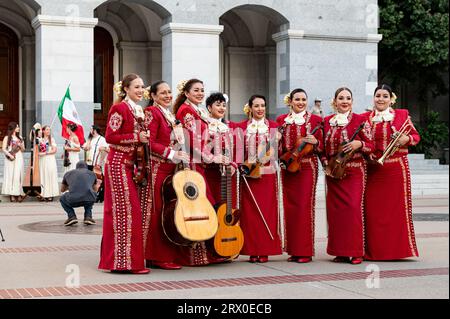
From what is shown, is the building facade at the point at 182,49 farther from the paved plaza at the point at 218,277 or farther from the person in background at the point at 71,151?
the paved plaza at the point at 218,277

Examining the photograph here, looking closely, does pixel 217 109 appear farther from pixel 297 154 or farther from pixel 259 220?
pixel 259 220

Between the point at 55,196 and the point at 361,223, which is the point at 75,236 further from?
the point at 55,196

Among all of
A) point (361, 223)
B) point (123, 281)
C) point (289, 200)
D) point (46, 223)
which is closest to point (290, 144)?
point (289, 200)

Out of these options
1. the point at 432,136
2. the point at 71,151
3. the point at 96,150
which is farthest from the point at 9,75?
the point at 432,136

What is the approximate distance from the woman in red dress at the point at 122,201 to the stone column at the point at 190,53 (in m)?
14.9

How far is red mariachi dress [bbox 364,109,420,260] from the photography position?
944cm

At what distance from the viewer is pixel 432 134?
1231 inches

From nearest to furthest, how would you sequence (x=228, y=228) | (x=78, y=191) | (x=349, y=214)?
(x=228, y=228) → (x=349, y=214) → (x=78, y=191)

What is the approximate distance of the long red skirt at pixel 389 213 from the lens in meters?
9.44

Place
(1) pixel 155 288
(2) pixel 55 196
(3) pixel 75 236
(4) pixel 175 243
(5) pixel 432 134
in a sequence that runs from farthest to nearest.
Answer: (5) pixel 432 134 → (2) pixel 55 196 → (3) pixel 75 236 → (4) pixel 175 243 → (1) pixel 155 288

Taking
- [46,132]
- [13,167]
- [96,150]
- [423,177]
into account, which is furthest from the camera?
[423,177]

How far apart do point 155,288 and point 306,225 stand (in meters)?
2.43

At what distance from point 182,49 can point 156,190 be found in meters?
15.1

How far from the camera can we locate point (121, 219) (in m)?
8.35
